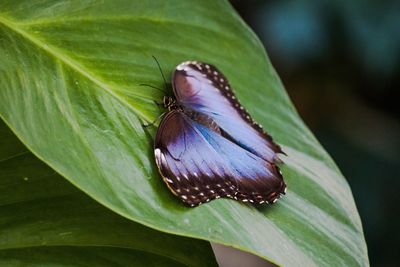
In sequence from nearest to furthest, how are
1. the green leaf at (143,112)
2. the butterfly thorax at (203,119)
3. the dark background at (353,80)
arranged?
the green leaf at (143,112), the butterfly thorax at (203,119), the dark background at (353,80)

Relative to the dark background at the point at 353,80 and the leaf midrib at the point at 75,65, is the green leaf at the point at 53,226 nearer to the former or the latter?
the leaf midrib at the point at 75,65

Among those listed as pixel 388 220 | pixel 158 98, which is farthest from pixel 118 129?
pixel 388 220

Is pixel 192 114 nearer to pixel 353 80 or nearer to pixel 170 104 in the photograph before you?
pixel 170 104

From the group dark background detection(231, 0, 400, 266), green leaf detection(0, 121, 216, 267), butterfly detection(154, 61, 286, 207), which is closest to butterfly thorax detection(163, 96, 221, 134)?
butterfly detection(154, 61, 286, 207)

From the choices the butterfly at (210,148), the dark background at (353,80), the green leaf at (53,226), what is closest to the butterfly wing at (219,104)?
the butterfly at (210,148)

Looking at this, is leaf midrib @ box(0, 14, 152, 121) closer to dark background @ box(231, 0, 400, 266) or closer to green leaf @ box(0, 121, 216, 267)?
green leaf @ box(0, 121, 216, 267)

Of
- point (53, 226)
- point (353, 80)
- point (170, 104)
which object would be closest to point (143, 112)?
point (170, 104)

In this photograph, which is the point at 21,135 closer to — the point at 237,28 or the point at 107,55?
the point at 107,55
